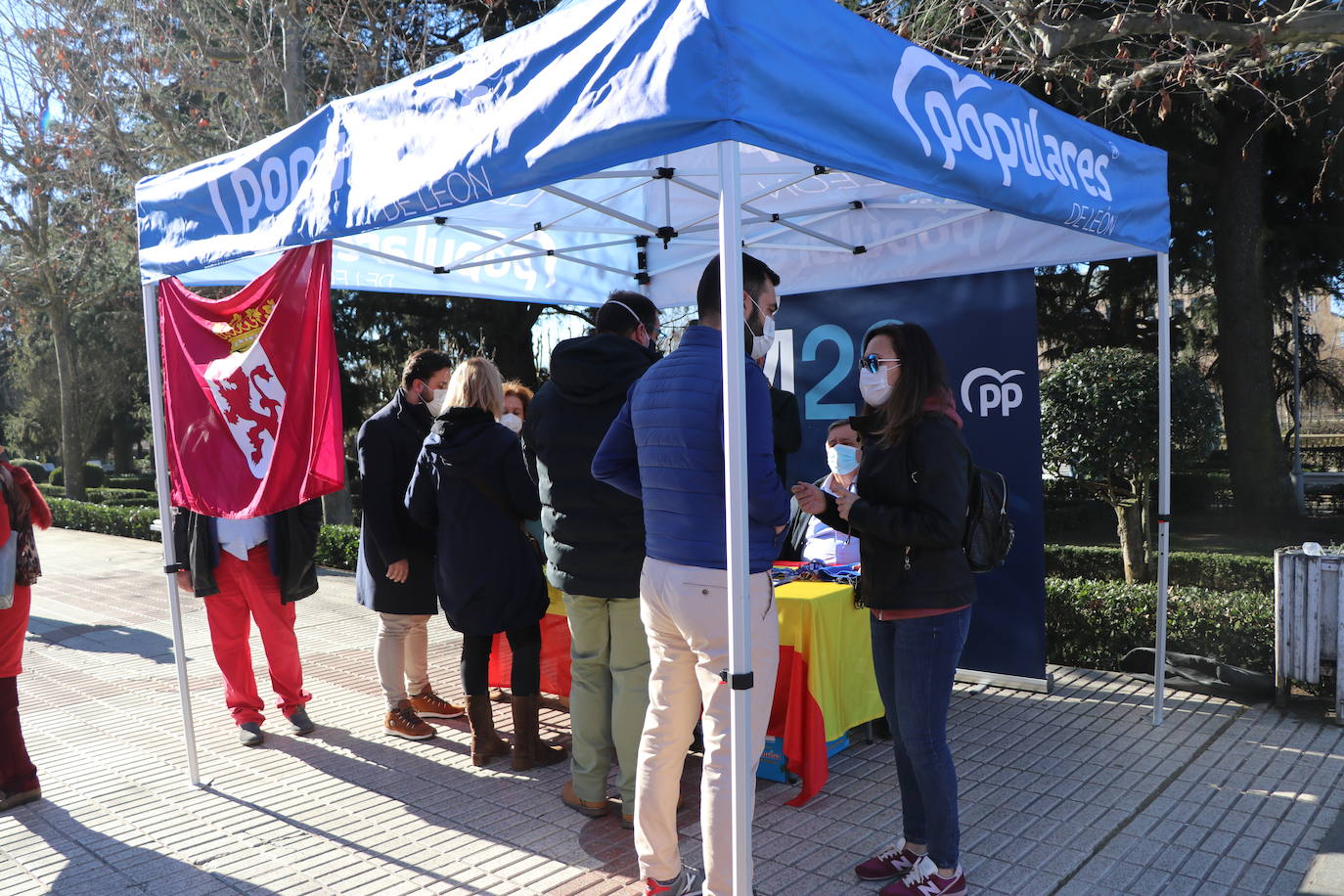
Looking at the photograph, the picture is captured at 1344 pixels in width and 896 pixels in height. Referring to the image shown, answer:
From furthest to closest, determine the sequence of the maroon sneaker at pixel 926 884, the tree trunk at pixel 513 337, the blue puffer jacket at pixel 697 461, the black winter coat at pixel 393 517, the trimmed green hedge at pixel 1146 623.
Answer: the tree trunk at pixel 513 337
the trimmed green hedge at pixel 1146 623
the black winter coat at pixel 393 517
the maroon sneaker at pixel 926 884
the blue puffer jacket at pixel 697 461

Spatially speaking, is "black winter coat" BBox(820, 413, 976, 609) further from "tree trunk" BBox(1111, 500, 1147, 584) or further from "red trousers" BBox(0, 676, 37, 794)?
"tree trunk" BBox(1111, 500, 1147, 584)

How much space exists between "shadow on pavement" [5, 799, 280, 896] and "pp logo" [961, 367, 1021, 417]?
4.31 m

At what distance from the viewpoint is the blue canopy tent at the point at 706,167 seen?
2.42 meters

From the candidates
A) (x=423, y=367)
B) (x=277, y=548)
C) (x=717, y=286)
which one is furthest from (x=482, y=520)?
(x=717, y=286)

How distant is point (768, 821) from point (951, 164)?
2598 mm

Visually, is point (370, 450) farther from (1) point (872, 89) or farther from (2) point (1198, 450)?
(2) point (1198, 450)

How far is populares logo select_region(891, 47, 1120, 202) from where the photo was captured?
2936 mm

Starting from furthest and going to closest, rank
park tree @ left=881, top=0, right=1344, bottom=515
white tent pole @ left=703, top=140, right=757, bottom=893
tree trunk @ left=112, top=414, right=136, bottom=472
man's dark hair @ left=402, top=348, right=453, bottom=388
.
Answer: tree trunk @ left=112, top=414, right=136, bottom=472 < park tree @ left=881, top=0, right=1344, bottom=515 < man's dark hair @ left=402, top=348, right=453, bottom=388 < white tent pole @ left=703, top=140, right=757, bottom=893

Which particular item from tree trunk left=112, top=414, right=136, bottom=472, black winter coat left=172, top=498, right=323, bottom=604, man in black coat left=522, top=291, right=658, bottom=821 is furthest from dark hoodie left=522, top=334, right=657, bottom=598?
tree trunk left=112, top=414, right=136, bottom=472

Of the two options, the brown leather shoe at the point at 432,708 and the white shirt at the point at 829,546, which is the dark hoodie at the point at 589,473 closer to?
the white shirt at the point at 829,546

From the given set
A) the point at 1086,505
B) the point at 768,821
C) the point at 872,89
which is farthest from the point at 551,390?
the point at 1086,505

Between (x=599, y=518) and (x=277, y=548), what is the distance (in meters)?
2.14

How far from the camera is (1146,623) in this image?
5.82m

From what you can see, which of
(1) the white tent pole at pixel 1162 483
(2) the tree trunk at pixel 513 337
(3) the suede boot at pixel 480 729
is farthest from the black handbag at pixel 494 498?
(2) the tree trunk at pixel 513 337
